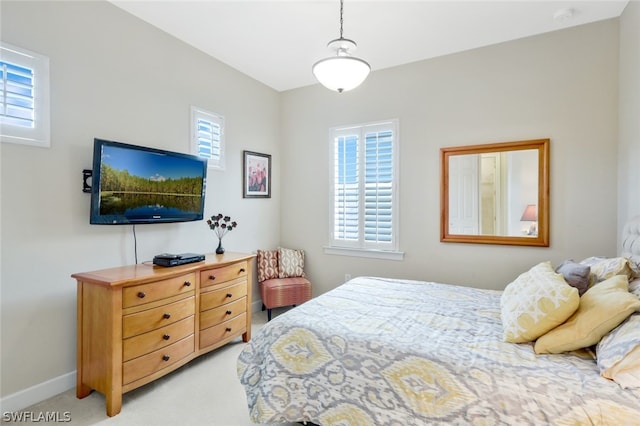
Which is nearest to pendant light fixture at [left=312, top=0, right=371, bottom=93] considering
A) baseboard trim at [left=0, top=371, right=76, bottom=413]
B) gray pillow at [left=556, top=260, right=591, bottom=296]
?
gray pillow at [left=556, top=260, right=591, bottom=296]

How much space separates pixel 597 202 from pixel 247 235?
360 cm

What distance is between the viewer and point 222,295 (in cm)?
285

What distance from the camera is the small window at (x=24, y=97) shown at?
6.59 ft

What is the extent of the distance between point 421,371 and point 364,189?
263cm

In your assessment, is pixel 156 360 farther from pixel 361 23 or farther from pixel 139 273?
pixel 361 23

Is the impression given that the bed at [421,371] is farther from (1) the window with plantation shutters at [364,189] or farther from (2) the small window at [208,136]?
(2) the small window at [208,136]

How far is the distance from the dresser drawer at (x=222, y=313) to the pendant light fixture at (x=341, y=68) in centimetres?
211

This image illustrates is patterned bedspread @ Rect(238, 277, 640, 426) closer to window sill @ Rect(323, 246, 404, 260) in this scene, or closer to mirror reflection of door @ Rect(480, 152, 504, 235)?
mirror reflection of door @ Rect(480, 152, 504, 235)

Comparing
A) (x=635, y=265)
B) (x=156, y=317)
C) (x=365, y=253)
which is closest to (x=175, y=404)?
(x=156, y=317)

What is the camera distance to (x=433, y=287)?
2.72 m

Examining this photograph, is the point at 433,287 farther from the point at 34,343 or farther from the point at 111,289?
the point at 34,343

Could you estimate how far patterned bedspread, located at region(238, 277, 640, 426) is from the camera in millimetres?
1261

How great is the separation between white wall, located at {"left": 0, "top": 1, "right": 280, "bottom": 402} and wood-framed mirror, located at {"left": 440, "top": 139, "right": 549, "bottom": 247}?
2722 millimetres

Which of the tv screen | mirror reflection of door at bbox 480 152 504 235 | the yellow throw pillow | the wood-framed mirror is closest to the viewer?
the yellow throw pillow
